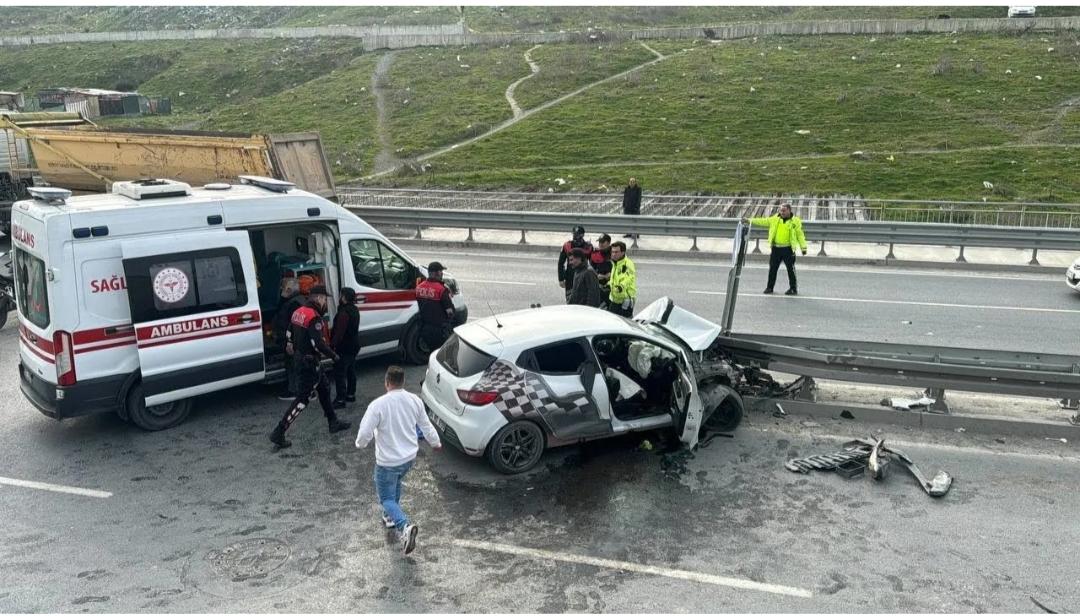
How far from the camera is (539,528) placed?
753 centimetres

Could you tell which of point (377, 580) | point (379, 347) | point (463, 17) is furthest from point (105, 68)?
point (377, 580)

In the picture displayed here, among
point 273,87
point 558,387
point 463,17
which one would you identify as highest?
point 463,17

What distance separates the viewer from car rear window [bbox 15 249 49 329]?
352 inches

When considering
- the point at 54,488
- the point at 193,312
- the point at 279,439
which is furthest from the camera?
the point at 193,312

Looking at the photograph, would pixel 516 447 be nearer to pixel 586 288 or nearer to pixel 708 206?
pixel 586 288

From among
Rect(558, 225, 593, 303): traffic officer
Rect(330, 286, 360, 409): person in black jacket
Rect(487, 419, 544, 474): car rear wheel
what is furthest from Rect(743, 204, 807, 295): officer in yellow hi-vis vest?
Rect(487, 419, 544, 474): car rear wheel

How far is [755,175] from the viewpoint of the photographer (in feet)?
117

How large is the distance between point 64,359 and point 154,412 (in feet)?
3.76

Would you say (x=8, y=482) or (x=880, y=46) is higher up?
(x=880, y=46)

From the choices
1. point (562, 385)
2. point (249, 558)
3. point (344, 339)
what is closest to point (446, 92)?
point (344, 339)

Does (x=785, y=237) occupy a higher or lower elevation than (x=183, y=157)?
lower

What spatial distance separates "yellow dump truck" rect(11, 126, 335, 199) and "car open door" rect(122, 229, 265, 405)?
661 centimetres

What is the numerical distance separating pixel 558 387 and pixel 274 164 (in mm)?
9462

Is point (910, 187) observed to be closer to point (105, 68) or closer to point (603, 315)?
point (603, 315)
